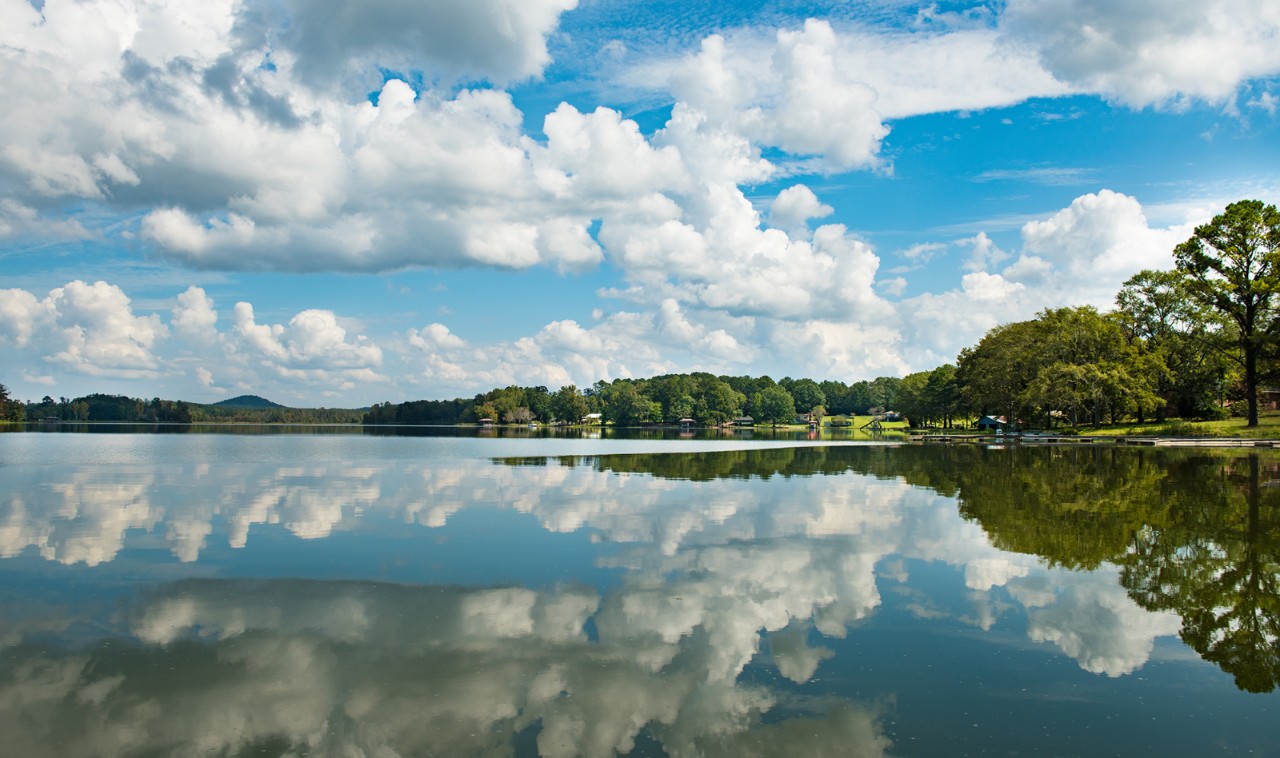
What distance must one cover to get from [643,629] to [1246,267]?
234 ft

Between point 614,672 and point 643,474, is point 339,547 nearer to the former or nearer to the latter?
point 614,672

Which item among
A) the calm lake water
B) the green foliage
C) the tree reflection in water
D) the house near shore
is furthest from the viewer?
the house near shore

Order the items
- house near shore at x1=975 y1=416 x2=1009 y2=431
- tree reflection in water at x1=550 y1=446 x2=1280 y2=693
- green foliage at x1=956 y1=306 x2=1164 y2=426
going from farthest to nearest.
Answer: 1. house near shore at x1=975 y1=416 x2=1009 y2=431
2. green foliage at x1=956 y1=306 x2=1164 y2=426
3. tree reflection in water at x1=550 y1=446 x2=1280 y2=693

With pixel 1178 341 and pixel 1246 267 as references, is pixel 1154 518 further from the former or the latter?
pixel 1178 341

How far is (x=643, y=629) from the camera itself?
12.0m

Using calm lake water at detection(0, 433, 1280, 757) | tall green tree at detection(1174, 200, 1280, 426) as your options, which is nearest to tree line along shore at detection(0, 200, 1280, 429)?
tall green tree at detection(1174, 200, 1280, 426)

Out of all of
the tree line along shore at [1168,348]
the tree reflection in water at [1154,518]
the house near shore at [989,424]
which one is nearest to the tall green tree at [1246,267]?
the tree line along shore at [1168,348]

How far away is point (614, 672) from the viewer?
10.1m

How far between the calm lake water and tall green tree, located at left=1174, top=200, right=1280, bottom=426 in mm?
46493

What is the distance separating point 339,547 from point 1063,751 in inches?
629

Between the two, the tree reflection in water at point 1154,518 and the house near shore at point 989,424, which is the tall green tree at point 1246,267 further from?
the house near shore at point 989,424

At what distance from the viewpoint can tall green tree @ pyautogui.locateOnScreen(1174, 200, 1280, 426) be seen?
62.0m

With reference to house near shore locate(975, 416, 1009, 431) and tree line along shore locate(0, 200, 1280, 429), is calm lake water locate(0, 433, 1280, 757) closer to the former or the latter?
tree line along shore locate(0, 200, 1280, 429)

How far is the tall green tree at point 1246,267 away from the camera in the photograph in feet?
203
